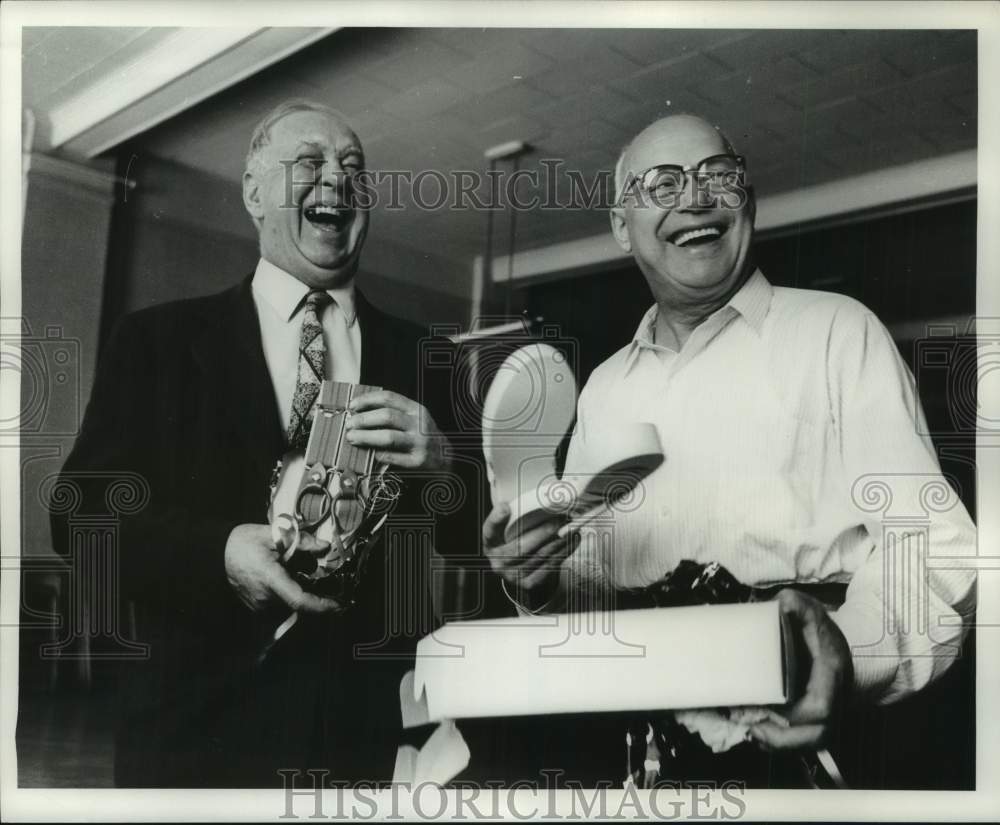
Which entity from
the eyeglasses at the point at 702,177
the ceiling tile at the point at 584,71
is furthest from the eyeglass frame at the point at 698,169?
the ceiling tile at the point at 584,71

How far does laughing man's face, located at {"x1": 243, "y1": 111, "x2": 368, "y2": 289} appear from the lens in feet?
9.20

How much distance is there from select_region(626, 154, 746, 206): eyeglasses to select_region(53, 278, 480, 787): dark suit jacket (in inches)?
29.6

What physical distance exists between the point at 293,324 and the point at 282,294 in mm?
90

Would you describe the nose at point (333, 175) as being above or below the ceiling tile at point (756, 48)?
below

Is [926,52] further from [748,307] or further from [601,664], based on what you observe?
[601,664]

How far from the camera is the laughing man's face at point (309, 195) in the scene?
2803 mm

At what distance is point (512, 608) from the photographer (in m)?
2.72

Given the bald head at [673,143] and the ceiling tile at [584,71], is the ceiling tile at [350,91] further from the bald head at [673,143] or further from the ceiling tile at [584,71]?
the bald head at [673,143]

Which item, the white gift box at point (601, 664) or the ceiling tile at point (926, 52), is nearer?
the white gift box at point (601, 664)

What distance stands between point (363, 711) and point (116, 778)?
27.8 inches

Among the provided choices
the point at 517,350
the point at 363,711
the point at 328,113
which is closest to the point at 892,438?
the point at 517,350

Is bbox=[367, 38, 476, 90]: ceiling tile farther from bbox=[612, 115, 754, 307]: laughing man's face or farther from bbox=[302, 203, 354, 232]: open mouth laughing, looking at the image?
bbox=[612, 115, 754, 307]: laughing man's face

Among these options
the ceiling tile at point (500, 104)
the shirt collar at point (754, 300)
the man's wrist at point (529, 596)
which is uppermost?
the ceiling tile at point (500, 104)

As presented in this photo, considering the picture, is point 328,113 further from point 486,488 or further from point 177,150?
point 486,488
